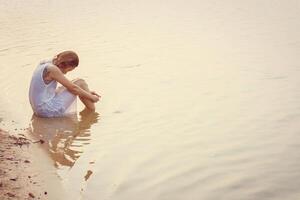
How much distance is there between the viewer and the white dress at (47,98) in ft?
21.8

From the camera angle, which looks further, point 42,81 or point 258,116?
point 42,81

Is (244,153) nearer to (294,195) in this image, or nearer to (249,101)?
(294,195)

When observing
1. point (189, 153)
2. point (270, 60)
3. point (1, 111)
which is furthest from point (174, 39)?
point (189, 153)

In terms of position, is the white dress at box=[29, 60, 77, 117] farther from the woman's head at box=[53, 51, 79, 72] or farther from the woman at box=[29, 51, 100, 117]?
the woman's head at box=[53, 51, 79, 72]

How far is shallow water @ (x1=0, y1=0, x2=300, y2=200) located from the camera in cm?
457

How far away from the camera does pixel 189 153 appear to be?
205 inches

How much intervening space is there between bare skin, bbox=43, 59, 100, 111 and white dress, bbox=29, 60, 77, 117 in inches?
3.5

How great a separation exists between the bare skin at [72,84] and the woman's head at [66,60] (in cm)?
2

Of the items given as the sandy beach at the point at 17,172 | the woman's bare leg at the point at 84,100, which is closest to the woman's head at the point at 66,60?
the woman's bare leg at the point at 84,100

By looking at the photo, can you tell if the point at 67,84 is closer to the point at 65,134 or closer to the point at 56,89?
the point at 56,89

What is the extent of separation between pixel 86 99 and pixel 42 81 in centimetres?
72

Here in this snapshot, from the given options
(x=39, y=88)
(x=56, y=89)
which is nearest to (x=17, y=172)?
(x=39, y=88)

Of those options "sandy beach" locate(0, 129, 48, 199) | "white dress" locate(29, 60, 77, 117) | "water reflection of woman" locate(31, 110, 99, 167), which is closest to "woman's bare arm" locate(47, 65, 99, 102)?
"white dress" locate(29, 60, 77, 117)

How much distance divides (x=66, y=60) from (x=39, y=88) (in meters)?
0.56
